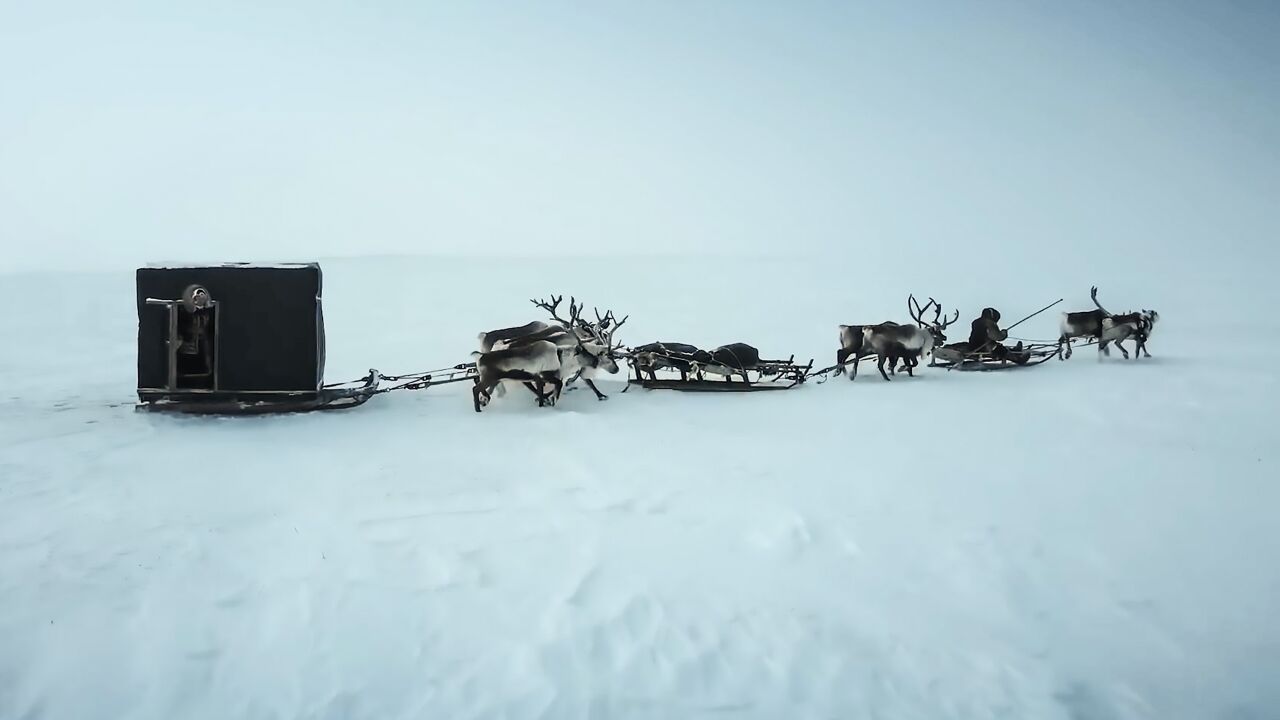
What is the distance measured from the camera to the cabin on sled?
5621mm

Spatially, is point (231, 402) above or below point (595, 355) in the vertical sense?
below

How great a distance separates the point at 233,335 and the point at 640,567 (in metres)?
4.20

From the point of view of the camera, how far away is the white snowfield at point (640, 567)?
2391 mm

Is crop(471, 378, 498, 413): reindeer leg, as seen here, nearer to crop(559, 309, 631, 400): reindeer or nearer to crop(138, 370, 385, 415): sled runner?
crop(559, 309, 631, 400): reindeer

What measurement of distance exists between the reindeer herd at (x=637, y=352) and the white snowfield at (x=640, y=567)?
488 mm

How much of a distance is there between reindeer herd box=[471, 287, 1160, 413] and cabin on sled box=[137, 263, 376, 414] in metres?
1.39

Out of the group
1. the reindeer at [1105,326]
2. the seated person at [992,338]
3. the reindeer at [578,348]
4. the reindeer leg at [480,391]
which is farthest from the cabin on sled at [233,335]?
the reindeer at [1105,326]

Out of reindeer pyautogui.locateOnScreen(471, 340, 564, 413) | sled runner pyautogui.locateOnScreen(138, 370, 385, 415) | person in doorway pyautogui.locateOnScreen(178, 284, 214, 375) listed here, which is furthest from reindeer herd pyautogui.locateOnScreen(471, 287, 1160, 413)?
person in doorway pyautogui.locateOnScreen(178, 284, 214, 375)

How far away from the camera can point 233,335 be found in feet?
18.7

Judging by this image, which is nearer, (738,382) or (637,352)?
(637,352)

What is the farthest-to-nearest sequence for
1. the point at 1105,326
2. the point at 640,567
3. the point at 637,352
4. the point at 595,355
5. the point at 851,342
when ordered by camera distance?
1. the point at 1105,326
2. the point at 851,342
3. the point at 637,352
4. the point at 595,355
5. the point at 640,567

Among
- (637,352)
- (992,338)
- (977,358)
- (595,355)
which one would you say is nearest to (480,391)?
(595,355)

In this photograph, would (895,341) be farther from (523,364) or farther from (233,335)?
(233,335)

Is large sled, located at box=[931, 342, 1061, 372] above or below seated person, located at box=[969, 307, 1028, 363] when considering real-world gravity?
below
